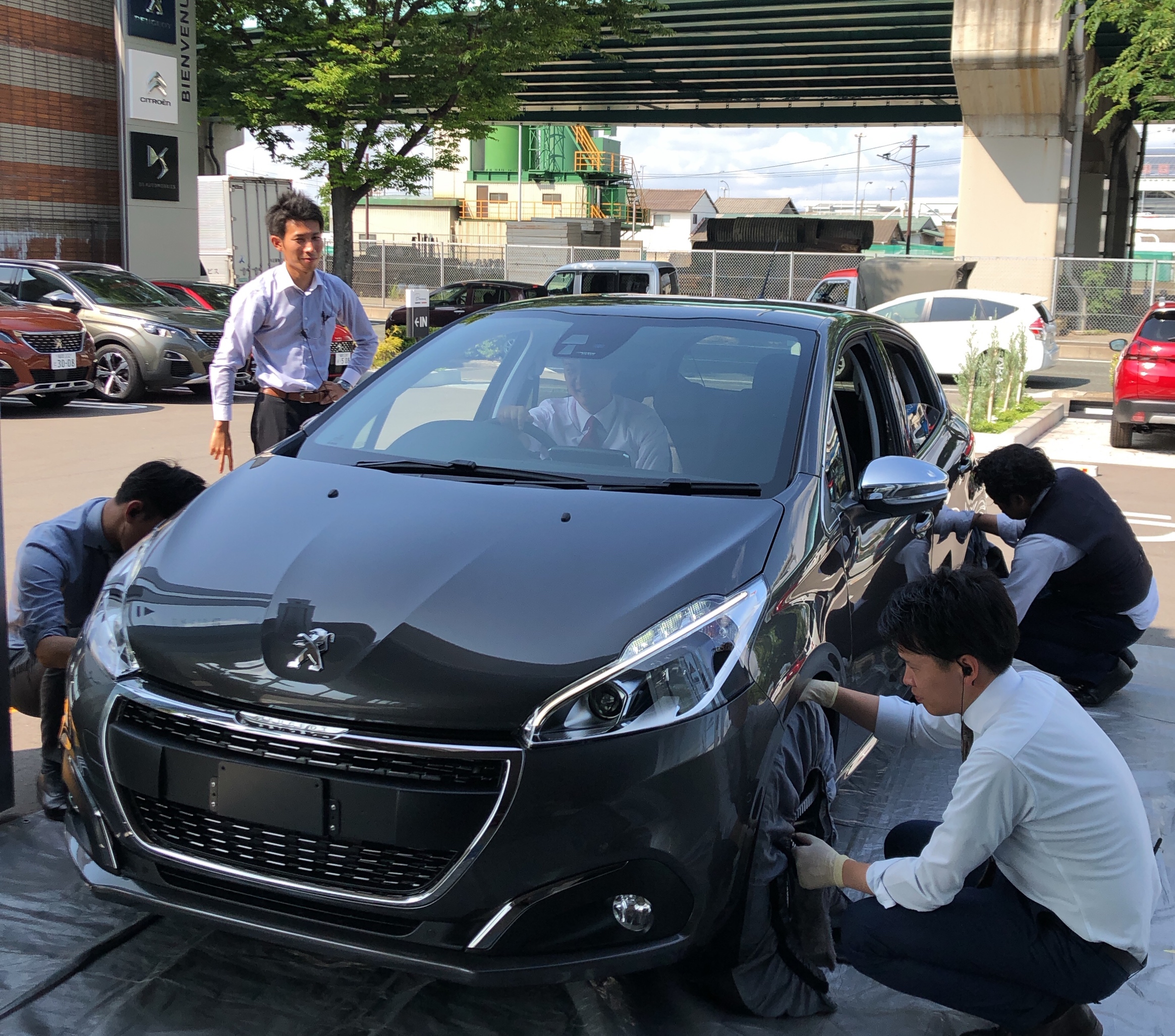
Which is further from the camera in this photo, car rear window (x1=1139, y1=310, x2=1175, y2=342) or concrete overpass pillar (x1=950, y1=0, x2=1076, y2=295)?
concrete overpass pillar (x1=950, y1=0, x2=1076, y2=295)

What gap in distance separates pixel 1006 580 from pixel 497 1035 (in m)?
3.08

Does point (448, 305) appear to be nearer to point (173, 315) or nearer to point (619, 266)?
point (619, 266)

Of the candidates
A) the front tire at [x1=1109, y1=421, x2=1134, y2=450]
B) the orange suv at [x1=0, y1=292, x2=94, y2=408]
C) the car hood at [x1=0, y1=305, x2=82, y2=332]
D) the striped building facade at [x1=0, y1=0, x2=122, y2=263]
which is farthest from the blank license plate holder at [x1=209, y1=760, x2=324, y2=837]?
the striped building facade at [x1=0, y1=0, x2=122, y2=263]

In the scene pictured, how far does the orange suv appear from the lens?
13.6m

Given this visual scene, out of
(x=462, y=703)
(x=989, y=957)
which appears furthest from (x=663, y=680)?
(x=989, y=957)

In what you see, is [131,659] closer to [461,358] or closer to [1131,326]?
[461,358]

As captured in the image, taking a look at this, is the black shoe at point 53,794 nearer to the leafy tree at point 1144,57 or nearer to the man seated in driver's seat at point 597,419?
the man seated in driver's seat at point 597,419

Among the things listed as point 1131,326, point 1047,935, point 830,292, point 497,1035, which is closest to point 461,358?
point 497,1035

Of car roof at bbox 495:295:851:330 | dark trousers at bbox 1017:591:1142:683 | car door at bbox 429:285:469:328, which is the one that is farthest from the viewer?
car door at bbox 429:285:469:328

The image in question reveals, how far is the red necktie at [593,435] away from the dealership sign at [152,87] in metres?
22.7

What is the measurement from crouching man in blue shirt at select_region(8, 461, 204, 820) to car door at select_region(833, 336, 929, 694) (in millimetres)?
1976

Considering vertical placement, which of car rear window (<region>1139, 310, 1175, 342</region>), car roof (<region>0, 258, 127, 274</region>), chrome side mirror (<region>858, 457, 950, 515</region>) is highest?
car roof (<region>0, 258, 127, 274</region>)

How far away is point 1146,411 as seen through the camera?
509 inches

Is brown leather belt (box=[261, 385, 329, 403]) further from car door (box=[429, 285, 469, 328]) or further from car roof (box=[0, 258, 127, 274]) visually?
car door (box=[429, 285, 469, 328])
